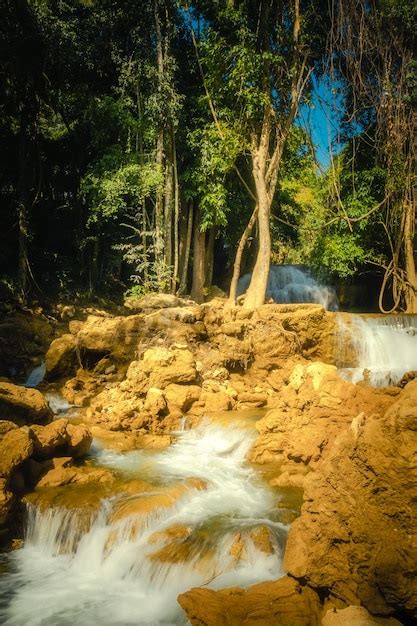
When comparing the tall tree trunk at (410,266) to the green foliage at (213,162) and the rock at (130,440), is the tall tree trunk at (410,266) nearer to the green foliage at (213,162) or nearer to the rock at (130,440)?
the green foliage at (213,162)

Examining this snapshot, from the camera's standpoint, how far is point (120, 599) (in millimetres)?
4211

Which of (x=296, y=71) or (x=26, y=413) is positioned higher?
(x=296, y=71)

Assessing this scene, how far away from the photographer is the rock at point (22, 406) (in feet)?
21.7

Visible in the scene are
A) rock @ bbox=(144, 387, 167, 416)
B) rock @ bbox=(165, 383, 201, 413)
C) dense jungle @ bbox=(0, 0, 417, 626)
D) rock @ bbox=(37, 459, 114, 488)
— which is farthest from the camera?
rock @ bbox=(165, 383, 201, 413)

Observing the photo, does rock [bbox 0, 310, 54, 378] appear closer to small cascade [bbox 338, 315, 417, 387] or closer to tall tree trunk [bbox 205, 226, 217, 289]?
tall tree trunk [bbox 205, 226, 217, 289]

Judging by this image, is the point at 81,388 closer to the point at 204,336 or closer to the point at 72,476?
the point at 204,336

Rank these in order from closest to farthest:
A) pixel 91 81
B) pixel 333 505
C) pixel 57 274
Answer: pixel 333 505, pixel 91 81, pixel 57 274

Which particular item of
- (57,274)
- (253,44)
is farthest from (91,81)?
(57,274)

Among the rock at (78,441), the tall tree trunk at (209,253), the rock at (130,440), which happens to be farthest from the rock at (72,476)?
the tall tree trunk at (209,253)

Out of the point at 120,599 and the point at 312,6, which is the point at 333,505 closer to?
the point at 120,599

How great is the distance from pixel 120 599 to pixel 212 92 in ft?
47.7

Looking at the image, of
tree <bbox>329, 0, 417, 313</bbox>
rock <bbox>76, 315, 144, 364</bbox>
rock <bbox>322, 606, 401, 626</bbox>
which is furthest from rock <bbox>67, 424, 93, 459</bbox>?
tree <bbox>329, 0, 417, 313</bbox>

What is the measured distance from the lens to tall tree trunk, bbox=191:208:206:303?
17.3m

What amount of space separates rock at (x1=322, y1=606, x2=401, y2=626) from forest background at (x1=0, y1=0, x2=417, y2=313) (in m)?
10.4
